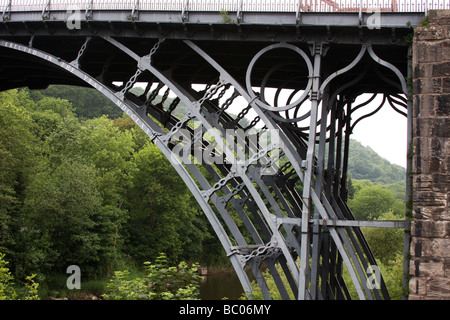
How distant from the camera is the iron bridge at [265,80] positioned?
1041cm

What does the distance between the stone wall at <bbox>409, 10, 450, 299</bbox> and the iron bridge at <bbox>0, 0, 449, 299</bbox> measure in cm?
59

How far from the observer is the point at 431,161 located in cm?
895

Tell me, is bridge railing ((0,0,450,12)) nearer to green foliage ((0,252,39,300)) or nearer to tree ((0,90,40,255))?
green foliage ((0,252,39,300))

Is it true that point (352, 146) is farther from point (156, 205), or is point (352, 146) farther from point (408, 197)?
point (408, 197)

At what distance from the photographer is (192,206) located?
140 feet

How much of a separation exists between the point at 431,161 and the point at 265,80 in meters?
4.13

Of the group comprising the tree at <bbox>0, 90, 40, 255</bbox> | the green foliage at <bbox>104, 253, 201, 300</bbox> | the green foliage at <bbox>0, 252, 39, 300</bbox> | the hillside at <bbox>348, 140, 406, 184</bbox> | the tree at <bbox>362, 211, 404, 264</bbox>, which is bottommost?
the green foliage at <bbox>0, 252, 39, 300</bbox>

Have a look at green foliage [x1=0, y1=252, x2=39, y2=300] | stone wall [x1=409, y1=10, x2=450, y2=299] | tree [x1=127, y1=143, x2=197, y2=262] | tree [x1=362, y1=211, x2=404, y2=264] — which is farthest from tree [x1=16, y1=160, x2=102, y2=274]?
stone wall [x1=409, y1=10, x2=450, y2=299]

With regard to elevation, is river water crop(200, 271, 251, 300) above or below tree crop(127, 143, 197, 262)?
below

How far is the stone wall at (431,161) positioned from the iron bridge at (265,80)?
0.59 meters

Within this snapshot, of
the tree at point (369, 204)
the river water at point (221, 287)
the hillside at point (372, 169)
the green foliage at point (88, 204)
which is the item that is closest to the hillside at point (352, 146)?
the hillside at point (372, 169)

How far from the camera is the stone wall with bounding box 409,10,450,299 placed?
→ 28.5 feet

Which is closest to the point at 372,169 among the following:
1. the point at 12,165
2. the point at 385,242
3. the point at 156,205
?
the point at 156,205
